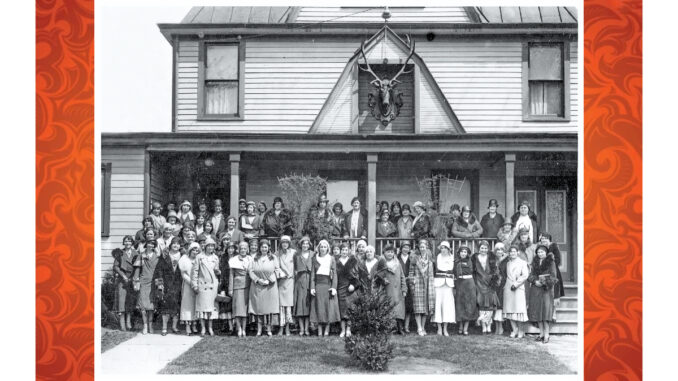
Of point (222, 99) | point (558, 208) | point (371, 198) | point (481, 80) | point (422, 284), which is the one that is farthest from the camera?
point (222, 99)

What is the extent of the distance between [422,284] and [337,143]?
264 centimetres

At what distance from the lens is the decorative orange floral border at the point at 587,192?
722 centimetres

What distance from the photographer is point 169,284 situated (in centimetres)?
936

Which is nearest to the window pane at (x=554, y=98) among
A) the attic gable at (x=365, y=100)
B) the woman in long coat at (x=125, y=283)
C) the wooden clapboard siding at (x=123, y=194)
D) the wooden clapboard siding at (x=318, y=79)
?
the wooden clapboard siding at (x=318, y=79)

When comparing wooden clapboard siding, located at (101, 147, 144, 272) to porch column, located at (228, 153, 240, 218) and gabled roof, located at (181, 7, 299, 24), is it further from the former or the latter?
gabled roof, located at (181, 7, 299, 24)

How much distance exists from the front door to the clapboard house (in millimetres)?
39

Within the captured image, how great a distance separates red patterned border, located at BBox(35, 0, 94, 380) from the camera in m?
7.31

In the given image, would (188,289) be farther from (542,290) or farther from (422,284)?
(542,290)

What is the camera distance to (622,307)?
724 cm

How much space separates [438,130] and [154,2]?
5.24 metres

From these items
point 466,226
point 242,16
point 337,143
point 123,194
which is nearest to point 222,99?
point 242,16

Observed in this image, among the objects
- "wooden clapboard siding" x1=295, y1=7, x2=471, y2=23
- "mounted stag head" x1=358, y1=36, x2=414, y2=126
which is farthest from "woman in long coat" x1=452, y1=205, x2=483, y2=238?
"wooden clapboard siding" x1=295, y1=7, x2=471, y2=23

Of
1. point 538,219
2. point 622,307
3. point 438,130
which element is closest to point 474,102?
point 438,130

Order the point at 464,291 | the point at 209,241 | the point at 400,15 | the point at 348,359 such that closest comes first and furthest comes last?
the point at 348,359 < the point at 464,291 < the point at 209,241 < the point at 400,15
